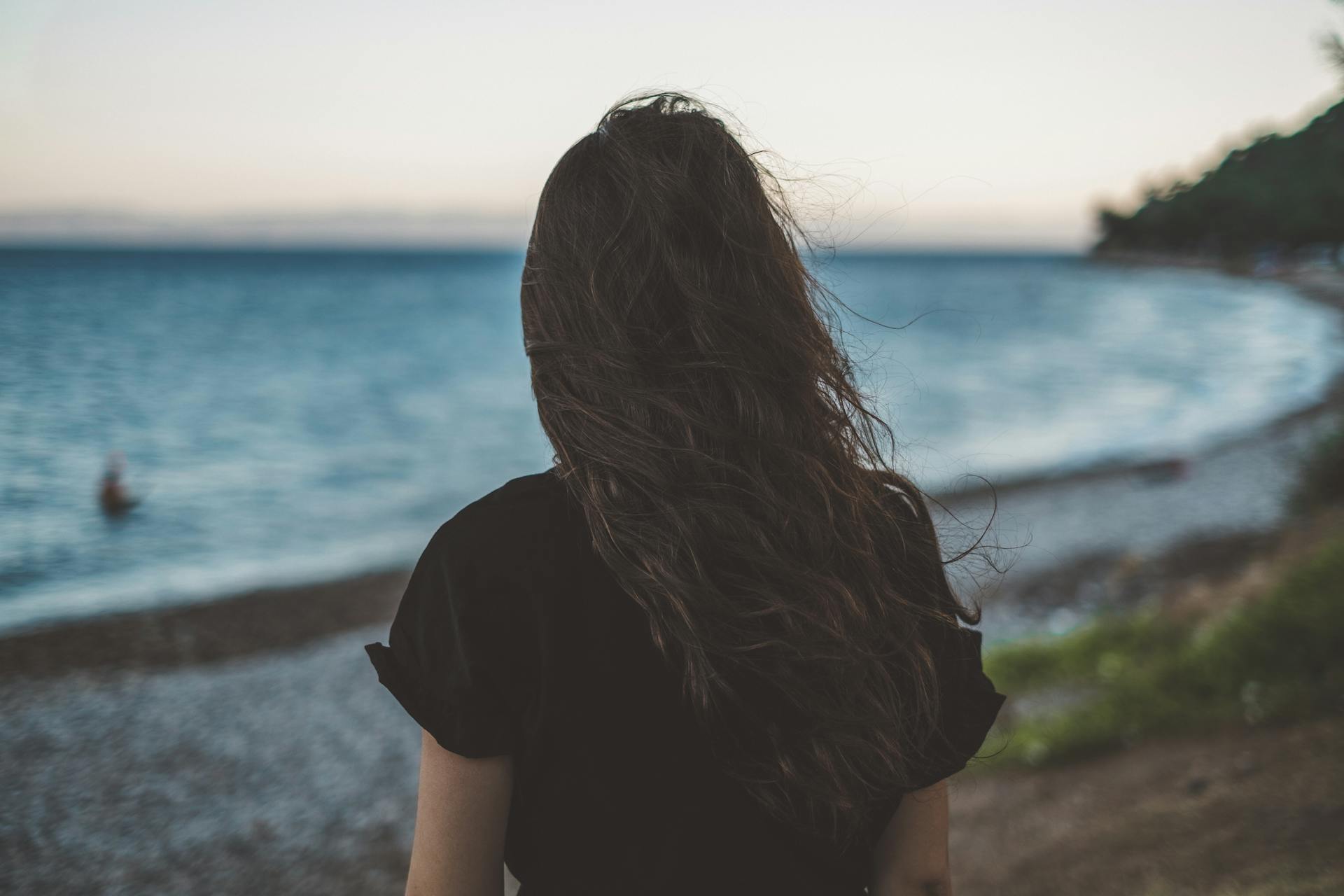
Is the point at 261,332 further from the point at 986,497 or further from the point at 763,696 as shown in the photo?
the point at 763,696

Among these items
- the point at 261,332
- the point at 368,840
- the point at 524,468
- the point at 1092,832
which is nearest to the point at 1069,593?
the point at 1092,832

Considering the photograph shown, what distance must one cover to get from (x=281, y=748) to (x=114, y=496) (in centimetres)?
917

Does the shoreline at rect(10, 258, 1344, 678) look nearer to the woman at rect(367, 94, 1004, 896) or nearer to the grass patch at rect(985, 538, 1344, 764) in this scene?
the grass patch at rect(985, 538, 1344, 764)

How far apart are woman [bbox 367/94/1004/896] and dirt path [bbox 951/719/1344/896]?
2287mm

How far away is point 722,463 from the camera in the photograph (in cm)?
118

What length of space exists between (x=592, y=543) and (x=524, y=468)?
17.3 metres

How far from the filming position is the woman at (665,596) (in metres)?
1.13

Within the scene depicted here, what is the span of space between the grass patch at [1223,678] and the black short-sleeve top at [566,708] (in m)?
3.81

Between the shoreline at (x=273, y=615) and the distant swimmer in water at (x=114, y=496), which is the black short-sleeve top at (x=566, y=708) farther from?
the distant swimmer in water at (x=114, y=496)

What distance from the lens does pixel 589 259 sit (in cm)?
122

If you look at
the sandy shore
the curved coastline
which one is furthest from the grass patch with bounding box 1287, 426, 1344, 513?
the curved coastline

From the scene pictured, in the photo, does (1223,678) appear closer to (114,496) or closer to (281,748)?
(281,748)

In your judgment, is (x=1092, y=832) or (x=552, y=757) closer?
(x=552, y=757)

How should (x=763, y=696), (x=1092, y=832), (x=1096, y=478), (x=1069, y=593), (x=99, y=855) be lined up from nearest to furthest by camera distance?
(x=763, y=696)
(x=1092, y=832)
(x=99, y=855)
(x=1069, y=593)
(x=1096, y=478)
